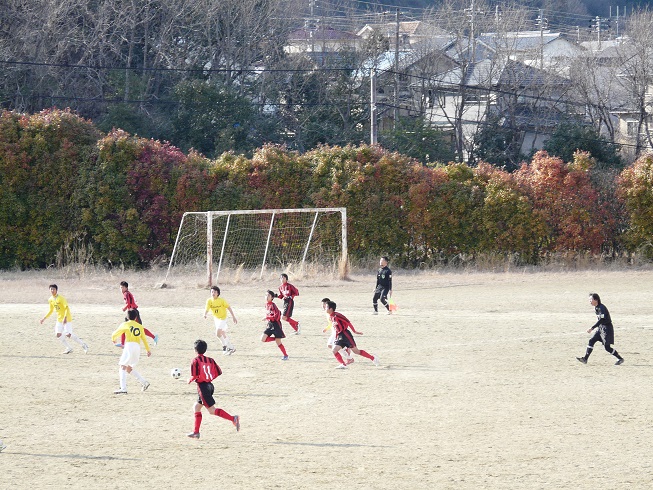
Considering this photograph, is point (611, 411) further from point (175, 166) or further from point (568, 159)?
point (568, 159)

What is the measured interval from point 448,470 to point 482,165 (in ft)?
84.1

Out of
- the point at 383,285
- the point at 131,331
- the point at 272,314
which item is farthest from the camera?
the point at 383,285

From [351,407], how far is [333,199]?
2159 centimetres

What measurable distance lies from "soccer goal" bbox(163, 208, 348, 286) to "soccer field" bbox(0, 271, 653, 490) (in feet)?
31.6

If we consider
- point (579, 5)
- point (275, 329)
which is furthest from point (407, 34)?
point (275, 329)

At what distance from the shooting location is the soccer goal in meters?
32.2

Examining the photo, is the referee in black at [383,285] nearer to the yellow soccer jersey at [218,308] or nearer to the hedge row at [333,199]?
the yellow soccer jersey at [218,308]

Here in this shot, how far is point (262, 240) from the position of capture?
32844mm

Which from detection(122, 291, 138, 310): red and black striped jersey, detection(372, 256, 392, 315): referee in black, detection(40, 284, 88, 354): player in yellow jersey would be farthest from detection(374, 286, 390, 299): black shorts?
detection(40, 284, 88, 354): player in yellow jersey

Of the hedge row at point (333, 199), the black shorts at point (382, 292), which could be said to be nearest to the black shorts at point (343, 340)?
the black shorts at point (382, 292)

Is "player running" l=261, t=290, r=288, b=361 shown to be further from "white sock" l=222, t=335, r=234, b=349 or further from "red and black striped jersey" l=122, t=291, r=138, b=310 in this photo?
"red and black striped jersey" l=122, t=291, r=138, b=310

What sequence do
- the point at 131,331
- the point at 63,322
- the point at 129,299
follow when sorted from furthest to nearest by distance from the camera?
the point at 129,299, the point at 63,322, the point at 131,331

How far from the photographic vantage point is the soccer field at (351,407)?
31.1ft

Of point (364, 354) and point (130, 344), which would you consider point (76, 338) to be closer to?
point (130, 344)
